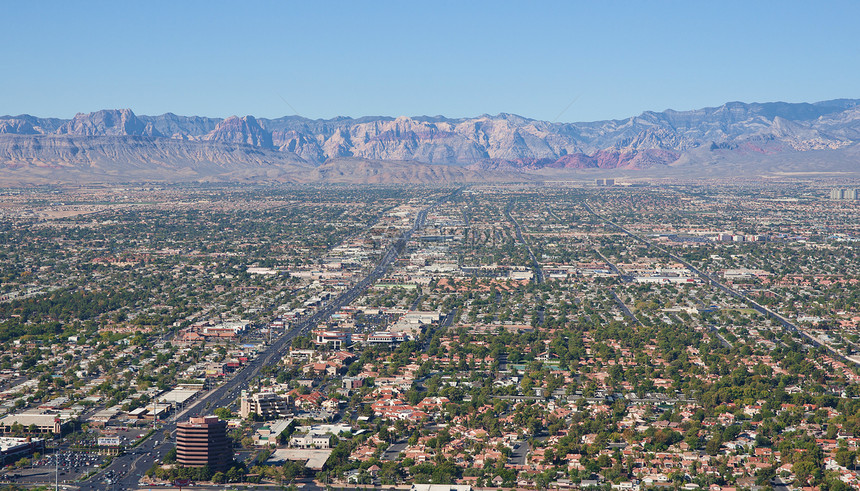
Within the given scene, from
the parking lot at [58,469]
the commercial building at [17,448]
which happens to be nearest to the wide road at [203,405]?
the parking lot at [58,469]

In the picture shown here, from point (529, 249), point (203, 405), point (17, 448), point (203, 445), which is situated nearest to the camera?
point (203, 445)

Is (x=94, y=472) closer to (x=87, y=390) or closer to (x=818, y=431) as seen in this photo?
(x=87, y=390)

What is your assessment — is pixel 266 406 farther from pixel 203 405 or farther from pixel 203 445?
pixel 203 445

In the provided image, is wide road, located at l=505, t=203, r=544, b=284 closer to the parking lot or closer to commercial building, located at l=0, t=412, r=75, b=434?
commercial building, located at l=0, t=412, r=75, b=434

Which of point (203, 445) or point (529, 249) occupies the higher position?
point (203, 445)

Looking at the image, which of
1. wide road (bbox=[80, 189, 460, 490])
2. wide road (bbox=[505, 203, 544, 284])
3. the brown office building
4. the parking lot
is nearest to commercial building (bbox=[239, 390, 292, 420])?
wide road (bbox=[80, 189, 460, 490])

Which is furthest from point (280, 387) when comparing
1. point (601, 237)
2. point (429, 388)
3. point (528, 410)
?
point (601, 237)

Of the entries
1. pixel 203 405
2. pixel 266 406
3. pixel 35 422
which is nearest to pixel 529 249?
pixel 203 405

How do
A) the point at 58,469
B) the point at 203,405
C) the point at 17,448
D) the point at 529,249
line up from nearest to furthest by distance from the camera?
the point at 58,469, the point at 17,448, the point at 203,405, the point at 529,249
